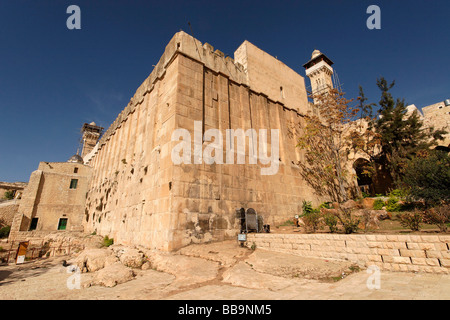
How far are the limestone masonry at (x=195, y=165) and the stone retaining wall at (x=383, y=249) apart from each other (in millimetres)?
4106

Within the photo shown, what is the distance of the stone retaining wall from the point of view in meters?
5.16

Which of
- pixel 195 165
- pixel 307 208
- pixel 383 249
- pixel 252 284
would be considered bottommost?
pixel 252 284

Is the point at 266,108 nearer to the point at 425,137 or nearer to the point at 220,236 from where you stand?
the point at 220,236

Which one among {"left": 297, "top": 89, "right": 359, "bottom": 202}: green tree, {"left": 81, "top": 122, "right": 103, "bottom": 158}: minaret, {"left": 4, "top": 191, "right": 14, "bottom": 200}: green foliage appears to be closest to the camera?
{"left": 297, "top": 89, "right": 359, "bottom": 202}: green tree

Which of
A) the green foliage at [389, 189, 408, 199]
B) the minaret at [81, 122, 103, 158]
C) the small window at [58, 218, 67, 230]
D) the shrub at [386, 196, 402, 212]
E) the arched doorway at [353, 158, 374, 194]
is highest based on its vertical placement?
the minaret at [81, 122, 103, 158]

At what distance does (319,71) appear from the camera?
39.4 metres

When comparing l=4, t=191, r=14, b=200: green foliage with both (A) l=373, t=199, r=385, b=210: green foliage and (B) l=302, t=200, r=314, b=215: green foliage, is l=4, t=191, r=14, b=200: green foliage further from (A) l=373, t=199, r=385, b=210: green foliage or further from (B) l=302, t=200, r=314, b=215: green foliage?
(A) l=373, t=199, r=385, b=210: green foliage

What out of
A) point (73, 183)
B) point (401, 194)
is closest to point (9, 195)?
point (73, 183)

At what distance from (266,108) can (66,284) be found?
1465 centimetres

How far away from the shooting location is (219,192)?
10.8 meters

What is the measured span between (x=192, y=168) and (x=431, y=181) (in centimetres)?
1411

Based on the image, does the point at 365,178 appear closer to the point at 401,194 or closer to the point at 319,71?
the point at 401,194

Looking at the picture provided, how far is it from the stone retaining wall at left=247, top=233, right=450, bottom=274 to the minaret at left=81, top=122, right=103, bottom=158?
53.5 meters

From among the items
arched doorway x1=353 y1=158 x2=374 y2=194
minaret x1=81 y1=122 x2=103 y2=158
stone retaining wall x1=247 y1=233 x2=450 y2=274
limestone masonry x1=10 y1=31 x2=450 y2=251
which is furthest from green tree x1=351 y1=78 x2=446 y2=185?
minaret x1=81 y1=122 x2=103 y2=158
